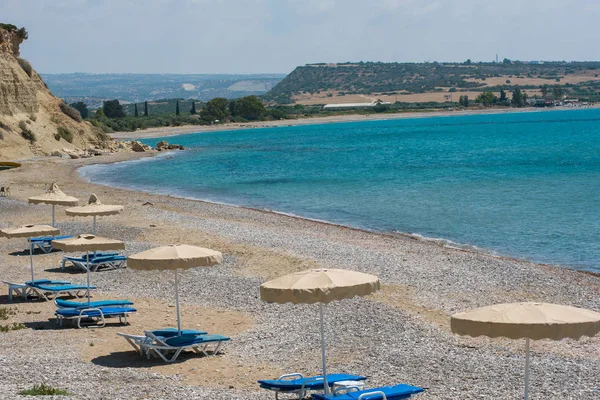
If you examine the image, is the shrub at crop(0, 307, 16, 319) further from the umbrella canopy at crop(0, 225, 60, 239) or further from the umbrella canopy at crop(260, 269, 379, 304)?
the umbrella canopy at crop(260, 269, 379, 304)

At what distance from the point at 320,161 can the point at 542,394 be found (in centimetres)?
6651

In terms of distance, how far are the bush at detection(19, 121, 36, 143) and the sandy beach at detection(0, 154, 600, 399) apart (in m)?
38.7

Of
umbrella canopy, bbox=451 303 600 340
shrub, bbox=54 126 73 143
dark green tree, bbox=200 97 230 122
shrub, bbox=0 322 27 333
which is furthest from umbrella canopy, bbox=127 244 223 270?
dark green tree, bbox=200 97 230 122

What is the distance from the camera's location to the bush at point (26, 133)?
6469 cm

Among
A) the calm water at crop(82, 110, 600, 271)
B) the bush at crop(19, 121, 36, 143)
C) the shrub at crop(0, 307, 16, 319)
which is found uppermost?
the bush at crop(19, 121, 36, 143)

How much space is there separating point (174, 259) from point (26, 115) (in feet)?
186

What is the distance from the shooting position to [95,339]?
1495cm

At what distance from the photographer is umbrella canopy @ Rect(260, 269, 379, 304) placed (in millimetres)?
10469

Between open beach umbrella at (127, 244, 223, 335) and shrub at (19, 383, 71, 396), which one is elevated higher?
open beach umbrella at (127, 244, 223, 335)

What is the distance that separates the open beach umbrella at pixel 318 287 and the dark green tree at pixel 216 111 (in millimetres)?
152257

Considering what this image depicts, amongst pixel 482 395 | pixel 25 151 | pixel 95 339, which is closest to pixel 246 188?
pixel 25 151

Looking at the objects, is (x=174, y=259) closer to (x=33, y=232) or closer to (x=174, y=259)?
(x=174, y=259)

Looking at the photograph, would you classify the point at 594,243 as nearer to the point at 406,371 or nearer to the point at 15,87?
the point at 406,371

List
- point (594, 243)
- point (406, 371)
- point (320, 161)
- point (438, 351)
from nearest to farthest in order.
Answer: point (406, 371) < point (438, 351) < point (594, 243) < point (320, 161)
